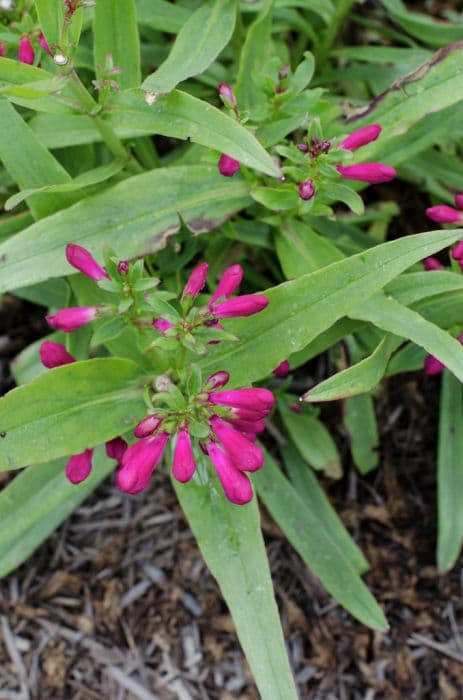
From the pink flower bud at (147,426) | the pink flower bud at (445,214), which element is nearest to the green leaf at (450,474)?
the pink flower bud at (445,214)

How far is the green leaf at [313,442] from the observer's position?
269 cm

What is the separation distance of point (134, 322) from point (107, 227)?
0.34 m

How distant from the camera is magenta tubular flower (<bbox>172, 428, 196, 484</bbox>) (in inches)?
66.2

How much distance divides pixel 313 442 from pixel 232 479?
1057 mm

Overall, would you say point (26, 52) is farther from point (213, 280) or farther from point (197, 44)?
point (213, 280)

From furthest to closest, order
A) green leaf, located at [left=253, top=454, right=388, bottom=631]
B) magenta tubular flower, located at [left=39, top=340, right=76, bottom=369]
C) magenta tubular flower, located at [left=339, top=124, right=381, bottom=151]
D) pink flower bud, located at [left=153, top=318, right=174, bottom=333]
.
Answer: green leaf, located at [left=253, top=454, right=388, bottom=631] < magenta tubular flower, located at [left=339, top=124, right=381, bottom=151] < magenta tubular flower, located at [left=39, top=340, right=76, bottom=369] < pink flower bud, located at [left=153, top=318, right=174, bottom=333]

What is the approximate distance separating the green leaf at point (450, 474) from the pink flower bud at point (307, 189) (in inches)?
41.1

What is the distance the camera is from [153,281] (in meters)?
1.78

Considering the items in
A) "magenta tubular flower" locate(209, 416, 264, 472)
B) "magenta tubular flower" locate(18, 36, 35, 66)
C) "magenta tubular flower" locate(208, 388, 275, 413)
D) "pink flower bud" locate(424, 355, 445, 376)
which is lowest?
"pink flower bud" locate(424, 355, 445, 376)

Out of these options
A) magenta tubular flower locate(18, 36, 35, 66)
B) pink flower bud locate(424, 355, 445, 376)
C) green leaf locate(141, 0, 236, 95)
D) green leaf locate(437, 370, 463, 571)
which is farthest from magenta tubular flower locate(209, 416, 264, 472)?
green leaf locate(437, 370, 463, 571)

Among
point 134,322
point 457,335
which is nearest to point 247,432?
point 134,322

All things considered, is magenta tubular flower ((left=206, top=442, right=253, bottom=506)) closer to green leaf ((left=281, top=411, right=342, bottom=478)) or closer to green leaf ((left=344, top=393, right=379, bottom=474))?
green leaf ((left=281, top=411, right=342, bottom=478))

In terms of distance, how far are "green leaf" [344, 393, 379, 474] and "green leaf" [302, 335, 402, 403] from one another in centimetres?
80

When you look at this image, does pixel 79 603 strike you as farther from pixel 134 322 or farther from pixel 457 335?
pixel 457 335
